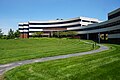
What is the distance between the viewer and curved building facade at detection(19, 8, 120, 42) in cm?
5841

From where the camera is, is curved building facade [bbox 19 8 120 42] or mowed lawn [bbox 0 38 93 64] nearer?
mowed lawn [bbox 0 38 93 64]

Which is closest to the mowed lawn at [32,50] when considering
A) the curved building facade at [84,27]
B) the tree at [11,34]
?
the curved building facade at [84,27]

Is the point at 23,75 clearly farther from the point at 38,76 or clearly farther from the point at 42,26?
the point at 42,26

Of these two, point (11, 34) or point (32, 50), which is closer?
point (32, 50)

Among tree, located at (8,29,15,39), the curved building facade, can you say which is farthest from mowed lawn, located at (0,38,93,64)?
tree, located at (8,29,15,39)

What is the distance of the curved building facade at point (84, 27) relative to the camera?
58406mm

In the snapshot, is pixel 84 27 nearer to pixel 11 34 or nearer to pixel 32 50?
pixel 11 34

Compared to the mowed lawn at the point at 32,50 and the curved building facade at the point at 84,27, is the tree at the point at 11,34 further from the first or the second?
the mowed lawn at the point at 32,50

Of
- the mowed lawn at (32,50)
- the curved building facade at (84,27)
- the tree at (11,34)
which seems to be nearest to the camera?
the mowed lawn at (32,50)

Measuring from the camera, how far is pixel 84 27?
91688mm

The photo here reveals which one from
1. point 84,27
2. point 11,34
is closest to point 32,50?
point 84,27

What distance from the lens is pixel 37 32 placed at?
111500 millimetres

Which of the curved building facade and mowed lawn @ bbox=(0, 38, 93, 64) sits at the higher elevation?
the curved building facade

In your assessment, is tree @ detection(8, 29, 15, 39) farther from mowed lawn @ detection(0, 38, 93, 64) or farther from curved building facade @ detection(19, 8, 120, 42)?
mowed lawn @ detection(0, 38, 93, 64)
